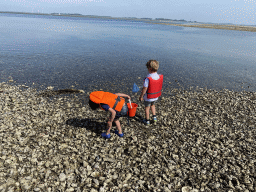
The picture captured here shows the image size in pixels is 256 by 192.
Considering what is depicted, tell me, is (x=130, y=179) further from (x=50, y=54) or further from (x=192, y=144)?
(x=50, y=54)

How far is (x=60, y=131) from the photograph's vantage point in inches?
334

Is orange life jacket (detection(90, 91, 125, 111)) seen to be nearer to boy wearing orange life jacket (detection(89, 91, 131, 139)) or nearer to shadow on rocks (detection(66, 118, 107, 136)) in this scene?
boy wearing orange life jacket (detection(89, 91, 131, 139))

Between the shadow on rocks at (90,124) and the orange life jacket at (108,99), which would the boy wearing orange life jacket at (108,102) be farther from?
the shadow on rocks at (90,124)

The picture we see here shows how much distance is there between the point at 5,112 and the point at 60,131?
4079 millimetres

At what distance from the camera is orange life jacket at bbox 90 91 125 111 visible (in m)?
6.53

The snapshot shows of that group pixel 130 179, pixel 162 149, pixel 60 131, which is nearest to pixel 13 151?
pixel 60 131

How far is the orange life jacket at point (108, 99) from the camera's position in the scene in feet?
21.4

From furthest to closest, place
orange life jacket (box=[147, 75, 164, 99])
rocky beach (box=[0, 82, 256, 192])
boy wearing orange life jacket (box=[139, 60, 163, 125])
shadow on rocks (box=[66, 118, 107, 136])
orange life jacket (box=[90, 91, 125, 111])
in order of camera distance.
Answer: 1. shadow on rocks (box=[66, 118, 107, 136])
2. orange life jacket (box=[147, 75, 164, 99])
3. boy wearing orange life jacket (box=[139, 60, 163, 125])
4. orange life jacket (box=[90, 91, 125, 111])
5. rocky beach (box=[0, 82, 256, 192])

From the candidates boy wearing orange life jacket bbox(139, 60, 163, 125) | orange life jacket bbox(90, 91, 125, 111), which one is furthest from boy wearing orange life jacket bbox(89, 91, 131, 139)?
boy wearing orange life jacket bbox(139, 60, 163, 125)

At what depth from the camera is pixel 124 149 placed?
25.0 ft

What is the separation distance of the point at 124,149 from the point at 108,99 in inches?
105

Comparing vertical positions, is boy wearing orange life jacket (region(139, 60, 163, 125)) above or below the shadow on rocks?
above

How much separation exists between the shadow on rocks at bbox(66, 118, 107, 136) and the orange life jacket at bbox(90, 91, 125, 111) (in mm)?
2574

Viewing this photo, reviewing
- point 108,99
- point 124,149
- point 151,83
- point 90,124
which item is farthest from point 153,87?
point 90,124
